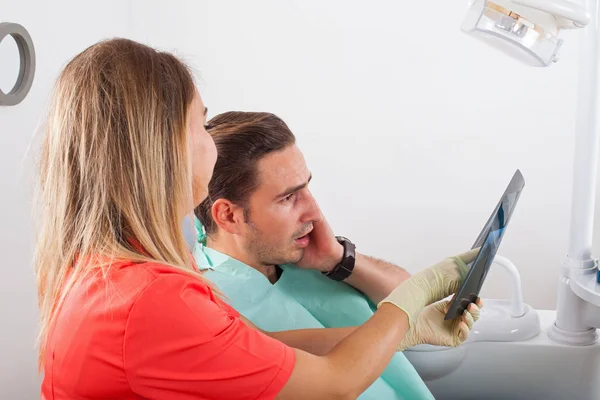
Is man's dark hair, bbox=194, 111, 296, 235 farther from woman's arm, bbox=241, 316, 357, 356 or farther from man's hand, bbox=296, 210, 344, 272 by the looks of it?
woman's arm, bbox=241, 316, 357, 356

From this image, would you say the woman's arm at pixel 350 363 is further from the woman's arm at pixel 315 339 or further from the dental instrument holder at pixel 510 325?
the dental instrument holder at pixel 510 325

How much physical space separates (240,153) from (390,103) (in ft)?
3.40

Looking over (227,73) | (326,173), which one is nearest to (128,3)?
(227,73)

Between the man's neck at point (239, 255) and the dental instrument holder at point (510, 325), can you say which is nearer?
the man's neck at point (239, 255)

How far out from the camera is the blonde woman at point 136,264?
2.89ft

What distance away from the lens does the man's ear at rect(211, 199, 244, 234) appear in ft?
4.89

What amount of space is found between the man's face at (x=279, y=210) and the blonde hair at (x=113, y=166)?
488 mm

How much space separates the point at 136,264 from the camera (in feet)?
3.01

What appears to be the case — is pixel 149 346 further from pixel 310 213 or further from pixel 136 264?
pixel 310 213

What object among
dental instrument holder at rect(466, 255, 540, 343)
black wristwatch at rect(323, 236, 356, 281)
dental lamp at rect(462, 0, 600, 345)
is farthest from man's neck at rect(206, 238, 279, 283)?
dental lamp at rect(462, 0, 600, 345)

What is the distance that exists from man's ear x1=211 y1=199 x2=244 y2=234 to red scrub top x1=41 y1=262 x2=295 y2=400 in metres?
0.56

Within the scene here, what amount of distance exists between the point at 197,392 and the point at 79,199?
0.29m

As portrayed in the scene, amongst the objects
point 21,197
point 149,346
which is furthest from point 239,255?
point 21,197

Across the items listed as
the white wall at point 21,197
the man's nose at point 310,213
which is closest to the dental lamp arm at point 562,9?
the man's nose at point 310,213
